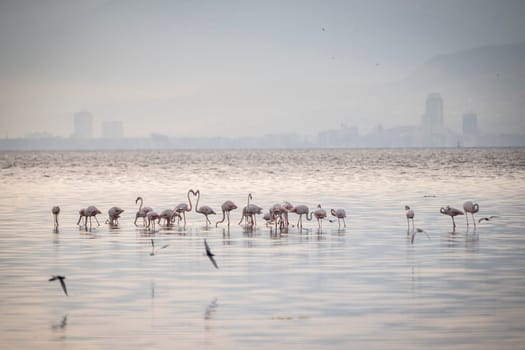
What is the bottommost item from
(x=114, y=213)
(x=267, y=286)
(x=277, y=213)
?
(x=267, y=286)

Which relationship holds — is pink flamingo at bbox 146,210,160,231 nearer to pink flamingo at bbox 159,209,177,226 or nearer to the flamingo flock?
the flamingo flock

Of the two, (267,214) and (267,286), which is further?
(267,214)

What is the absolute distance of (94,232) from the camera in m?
26.1

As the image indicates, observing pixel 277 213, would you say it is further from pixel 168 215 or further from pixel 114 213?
pixel 114 213

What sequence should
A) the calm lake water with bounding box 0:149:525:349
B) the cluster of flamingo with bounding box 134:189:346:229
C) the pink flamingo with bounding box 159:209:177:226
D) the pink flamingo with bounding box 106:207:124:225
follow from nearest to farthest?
the calm lake water with bounding box 0:149:525:349
the cluster of flamingo with bounding box 134:189:346:229
the pink flamingo with bounding box 159:209:177:226
the pink flamingo with bounding box 106:207:124:225

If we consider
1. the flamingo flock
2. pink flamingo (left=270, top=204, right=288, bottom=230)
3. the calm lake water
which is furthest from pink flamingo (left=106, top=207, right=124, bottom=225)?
pink flamingo (left=270, top=204, right=288, bottom=230)

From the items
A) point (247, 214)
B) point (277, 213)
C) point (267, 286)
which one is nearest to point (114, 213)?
point (247, 214)

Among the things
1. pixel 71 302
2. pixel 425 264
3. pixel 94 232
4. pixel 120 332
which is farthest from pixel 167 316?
pixel 94 232

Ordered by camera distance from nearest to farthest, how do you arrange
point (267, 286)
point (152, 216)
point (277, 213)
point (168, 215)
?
point (267, 286) → point (152, 216) → point (277, 213) → point (168, 215)

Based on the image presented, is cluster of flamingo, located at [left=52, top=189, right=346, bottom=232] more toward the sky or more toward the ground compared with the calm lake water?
more toward the sky

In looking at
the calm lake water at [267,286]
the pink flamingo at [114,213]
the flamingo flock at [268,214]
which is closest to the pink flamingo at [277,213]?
the flamingo flock at [268,214]

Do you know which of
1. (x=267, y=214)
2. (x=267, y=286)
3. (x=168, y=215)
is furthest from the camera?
(x=267, y=214)

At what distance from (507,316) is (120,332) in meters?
5.96

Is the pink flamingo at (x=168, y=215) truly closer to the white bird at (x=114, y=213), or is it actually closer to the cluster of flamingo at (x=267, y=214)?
the cluster of flamingo at (x=267, y=214)
